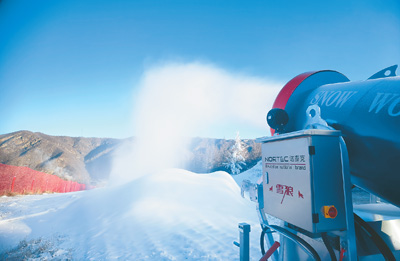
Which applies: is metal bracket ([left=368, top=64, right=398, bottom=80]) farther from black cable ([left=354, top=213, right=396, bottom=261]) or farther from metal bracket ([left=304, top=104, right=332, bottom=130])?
black cable ([left=354, top=213, right=396, bottom=261])

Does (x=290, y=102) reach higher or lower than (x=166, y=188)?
higher

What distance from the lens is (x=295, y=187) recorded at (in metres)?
2.05

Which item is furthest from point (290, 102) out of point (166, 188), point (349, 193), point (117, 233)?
point (166, 188)

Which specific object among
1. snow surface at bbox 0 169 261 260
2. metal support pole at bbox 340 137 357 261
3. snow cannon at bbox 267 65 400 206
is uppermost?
snow cannon at bbox 267 65 400 206

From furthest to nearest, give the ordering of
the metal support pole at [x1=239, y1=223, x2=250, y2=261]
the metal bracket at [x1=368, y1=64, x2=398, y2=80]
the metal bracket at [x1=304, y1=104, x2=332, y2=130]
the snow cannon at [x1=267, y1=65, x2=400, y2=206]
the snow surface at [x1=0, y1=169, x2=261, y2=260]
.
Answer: the snow surface at [x1=0, y1=169, x2=261, y2=260]
the metal bracket at [x1=368, y1=64, x2=398, y2=80]
the metal support pole at [x1=239, y1=223, x2=250, y2=261]
the metal bracket at [x1=304, y1=104, x2=332, y2=130]
the snow cannon at [x1=267, y1=65, x2=400, y2=206]

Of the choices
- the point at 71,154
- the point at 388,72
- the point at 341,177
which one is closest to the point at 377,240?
the point at 341,177

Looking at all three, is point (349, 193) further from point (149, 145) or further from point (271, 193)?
point (149, 145)

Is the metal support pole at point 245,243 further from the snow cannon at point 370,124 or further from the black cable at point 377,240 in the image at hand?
the snow cannon at point 370,124

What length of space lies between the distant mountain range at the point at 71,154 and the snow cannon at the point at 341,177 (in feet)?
162

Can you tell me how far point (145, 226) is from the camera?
606 centimetres

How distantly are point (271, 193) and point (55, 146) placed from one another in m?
96.0

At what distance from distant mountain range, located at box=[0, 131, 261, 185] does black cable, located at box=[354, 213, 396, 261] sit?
49809mm

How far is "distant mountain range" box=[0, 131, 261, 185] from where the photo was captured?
63438 millimetres

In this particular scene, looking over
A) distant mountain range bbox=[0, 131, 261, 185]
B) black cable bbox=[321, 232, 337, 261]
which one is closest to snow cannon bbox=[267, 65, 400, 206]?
black cable bbox=[321, 232, 337, 261]
